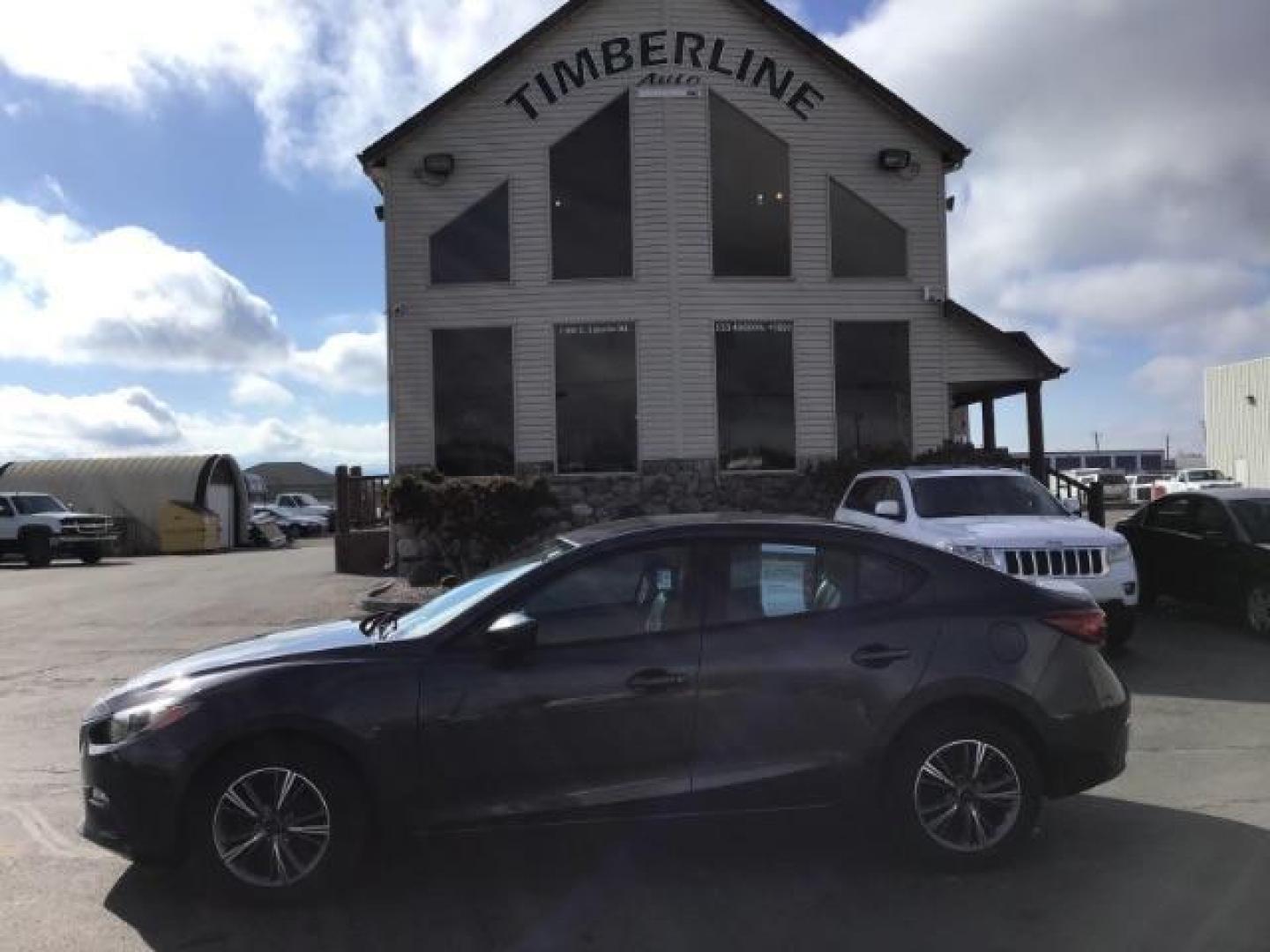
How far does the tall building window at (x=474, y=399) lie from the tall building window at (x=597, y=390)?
83 centimetres

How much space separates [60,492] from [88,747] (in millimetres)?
36144

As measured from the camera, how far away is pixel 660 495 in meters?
16.9

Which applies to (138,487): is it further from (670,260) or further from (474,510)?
(670,260)

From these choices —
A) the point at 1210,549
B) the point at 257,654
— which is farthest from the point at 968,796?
the point at 1210,549

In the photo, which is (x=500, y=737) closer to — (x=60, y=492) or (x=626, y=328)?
(x=626, y=328)

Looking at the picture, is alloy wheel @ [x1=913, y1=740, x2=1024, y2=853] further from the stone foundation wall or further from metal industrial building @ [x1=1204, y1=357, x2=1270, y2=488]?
metal industrial building @ [x1=1204, y1=357, x2=1270, y2=488]

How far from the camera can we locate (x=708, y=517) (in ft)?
17.4

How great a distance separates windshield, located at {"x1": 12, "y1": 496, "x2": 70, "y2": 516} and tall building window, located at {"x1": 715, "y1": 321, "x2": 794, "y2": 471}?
2083cm

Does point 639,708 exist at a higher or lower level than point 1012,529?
lower

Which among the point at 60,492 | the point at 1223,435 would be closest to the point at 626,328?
the point at 60,492

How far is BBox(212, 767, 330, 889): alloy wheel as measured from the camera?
14.6 ft

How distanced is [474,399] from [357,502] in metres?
5.25

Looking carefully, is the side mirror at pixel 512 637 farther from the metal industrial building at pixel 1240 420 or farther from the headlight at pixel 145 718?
the metal industrial building at pixel 1240 420

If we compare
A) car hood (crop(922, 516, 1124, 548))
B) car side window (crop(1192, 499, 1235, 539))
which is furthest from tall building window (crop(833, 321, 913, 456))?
car hood (crop(922, 516, 1124, 548))
